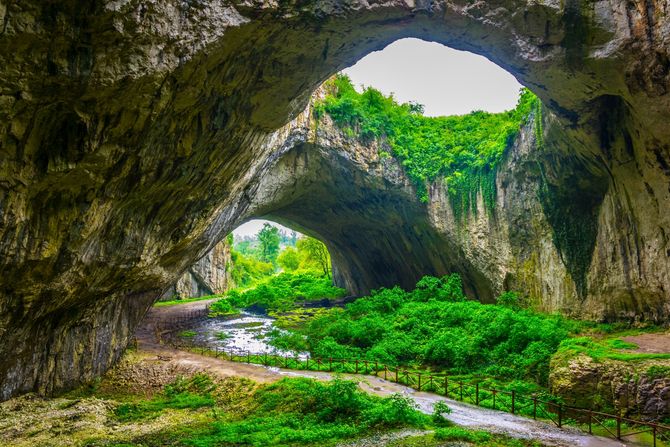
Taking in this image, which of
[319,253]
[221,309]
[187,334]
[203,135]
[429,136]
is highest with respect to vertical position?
[429,136]

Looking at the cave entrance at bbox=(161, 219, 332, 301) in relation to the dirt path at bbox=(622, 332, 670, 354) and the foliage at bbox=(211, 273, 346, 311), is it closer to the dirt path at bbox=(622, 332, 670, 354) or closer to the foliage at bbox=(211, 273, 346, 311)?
the foliage at bbox=(211, 273, 346, 311)

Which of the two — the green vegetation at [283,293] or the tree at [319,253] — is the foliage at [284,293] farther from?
the tree at [319,253]

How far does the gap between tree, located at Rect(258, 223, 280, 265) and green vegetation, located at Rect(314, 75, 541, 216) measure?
46.9 meters

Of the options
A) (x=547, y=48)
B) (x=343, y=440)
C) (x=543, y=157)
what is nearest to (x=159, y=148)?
(x=343, y=440)

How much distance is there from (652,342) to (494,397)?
15.0ft

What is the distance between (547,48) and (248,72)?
795 centimetres

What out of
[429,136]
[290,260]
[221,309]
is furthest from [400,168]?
[290,260]

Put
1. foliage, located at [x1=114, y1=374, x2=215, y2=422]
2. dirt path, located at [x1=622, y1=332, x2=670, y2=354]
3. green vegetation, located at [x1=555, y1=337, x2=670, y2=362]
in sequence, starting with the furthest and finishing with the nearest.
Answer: foliage, located at [x1=114, y1=374, x2=215, y2=422] < dirt path, located at [x1=622, y1=332, x2=670, y2=354] < green vegetation, located at [x1=555, y1=337, x2=670, y2=362]

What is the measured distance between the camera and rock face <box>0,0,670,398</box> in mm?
7078

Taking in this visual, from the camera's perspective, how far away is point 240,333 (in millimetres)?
24062

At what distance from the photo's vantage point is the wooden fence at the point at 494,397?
8.68 m

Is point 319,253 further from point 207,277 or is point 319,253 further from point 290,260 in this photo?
point 207,277

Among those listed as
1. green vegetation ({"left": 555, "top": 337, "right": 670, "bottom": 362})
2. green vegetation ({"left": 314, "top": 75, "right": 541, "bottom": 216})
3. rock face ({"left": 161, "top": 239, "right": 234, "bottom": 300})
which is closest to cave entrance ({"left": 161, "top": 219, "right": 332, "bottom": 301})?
rock face ({"left": 161, "top": 239, "right": 234, "bottom": 300})

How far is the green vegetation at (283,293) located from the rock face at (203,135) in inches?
646
